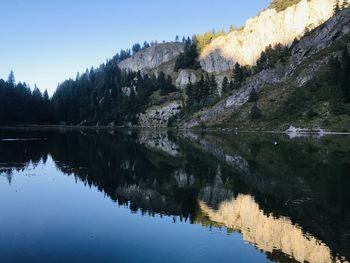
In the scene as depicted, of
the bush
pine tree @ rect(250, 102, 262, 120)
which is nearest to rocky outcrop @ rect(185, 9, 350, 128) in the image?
the bush

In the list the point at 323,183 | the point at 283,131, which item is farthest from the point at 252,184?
the point at 283,131

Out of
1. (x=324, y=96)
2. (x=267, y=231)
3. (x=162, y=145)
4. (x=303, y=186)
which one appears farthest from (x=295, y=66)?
(x=267, y=231)

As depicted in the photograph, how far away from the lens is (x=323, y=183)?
121 ft

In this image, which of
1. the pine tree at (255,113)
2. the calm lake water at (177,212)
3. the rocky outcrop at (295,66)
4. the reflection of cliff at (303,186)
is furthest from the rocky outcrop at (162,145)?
the rocky outcrop at (295,66)

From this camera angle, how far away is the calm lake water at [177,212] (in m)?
19.8

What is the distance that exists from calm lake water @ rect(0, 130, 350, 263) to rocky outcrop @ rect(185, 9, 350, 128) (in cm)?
12550

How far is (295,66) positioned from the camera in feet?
570

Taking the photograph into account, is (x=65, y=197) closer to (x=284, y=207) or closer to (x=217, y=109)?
(x=284, y=207)

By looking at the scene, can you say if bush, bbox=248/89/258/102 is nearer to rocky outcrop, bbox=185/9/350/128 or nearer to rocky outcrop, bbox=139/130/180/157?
rocky outcrop, bbox=185/9/350/128

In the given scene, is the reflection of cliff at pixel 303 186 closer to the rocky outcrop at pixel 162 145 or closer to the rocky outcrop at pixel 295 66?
the rocky outcrop at pixel 162 145

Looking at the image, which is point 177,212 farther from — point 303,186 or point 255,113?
point 255,113

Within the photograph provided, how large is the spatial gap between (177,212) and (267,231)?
7.52 metres

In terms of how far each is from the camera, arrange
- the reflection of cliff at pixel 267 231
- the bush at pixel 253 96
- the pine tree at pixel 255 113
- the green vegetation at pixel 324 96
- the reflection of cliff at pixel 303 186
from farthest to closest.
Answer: the bush at pixel 253 96 → the pine tree at pixel 255 113 → the green vegetation at pixel 324 96 → the reflection of cliff at pixel 303 186 → the reflection of cliff at pixel 267 231

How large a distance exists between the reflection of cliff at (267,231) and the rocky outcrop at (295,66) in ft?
460
